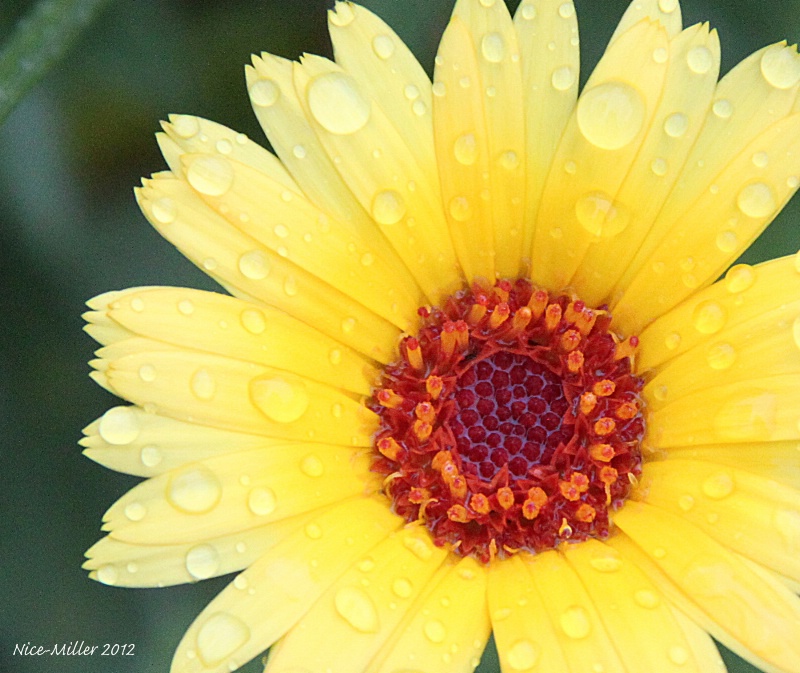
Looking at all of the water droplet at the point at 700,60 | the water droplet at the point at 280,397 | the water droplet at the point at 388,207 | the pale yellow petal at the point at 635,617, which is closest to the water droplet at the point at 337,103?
the water droplet at the point at 388,207

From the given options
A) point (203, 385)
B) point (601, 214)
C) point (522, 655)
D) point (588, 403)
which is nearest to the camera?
point (522, 655)

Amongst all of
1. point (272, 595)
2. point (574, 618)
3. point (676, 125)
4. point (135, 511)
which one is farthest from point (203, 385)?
point (676, 125)

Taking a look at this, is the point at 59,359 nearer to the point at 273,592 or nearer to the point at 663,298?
the point at 273,592

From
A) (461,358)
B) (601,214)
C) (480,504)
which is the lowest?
(480,504)

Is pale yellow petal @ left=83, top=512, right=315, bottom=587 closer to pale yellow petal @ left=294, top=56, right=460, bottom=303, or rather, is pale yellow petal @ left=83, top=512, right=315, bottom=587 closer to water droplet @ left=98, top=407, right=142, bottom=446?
water droplet @ left=98, top=407, right=142, bottom=446

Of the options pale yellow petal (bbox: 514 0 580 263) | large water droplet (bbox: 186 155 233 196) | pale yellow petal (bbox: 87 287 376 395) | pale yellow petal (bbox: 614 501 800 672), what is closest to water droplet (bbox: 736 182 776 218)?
pale yellow petal (bbox: 514 0 580 263)

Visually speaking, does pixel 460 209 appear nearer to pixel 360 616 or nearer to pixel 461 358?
pixel 461 358
